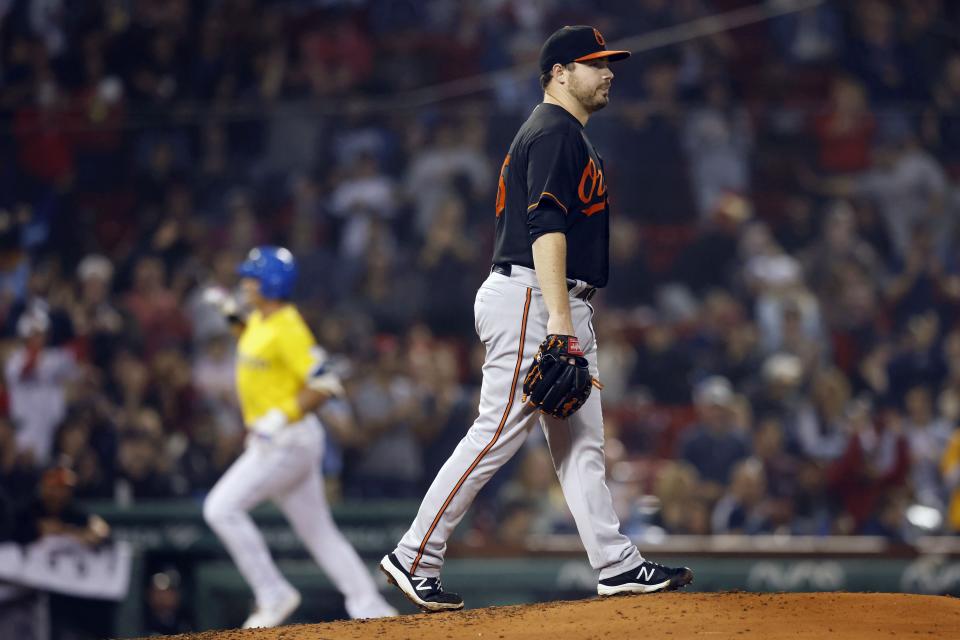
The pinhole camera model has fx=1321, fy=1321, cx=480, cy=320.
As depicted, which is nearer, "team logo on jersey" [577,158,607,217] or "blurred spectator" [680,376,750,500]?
"team logo on jersey" [577,158,607,217]

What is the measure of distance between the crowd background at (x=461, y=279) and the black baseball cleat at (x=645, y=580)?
4653 mm

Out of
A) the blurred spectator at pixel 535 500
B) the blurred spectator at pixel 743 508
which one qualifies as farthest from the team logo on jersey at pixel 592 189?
the blurred spectator at pixel 743 508

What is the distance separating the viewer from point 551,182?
4582mm

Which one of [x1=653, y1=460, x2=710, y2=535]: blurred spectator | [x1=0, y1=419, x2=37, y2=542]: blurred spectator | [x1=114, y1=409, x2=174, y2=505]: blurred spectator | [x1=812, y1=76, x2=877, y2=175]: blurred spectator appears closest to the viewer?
[x1=0, y1=419, x2=37, y2=542]: blurred spectator

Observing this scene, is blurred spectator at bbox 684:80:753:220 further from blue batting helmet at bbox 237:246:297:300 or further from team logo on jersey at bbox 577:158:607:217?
team logo on jersey at bbox 577:158:607:217

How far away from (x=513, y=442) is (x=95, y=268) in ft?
22.7

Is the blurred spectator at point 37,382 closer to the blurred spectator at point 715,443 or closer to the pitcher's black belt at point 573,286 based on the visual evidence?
the blurred spectator at point 715,443

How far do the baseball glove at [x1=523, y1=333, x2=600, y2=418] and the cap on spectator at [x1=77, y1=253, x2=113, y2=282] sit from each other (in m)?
6.98

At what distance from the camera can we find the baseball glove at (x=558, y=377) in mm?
4484

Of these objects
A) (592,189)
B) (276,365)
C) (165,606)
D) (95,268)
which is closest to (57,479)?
(165,606)

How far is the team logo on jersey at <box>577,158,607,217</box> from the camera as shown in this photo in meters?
4.69

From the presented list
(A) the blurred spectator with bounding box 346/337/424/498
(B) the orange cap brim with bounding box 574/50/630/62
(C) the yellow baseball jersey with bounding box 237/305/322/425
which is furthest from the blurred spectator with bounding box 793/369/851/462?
(B) the orange cap brim with bounding box 574/50/630/62

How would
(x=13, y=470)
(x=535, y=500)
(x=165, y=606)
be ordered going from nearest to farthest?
(x=165, y=606), (x=13, y=470), (x=535, y=500)

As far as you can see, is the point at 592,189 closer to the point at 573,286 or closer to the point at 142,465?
the point at 573,286
